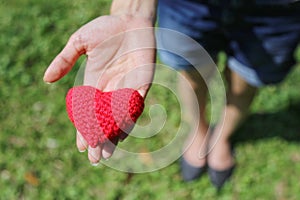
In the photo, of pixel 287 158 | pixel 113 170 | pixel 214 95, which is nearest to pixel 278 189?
pixel 287 158

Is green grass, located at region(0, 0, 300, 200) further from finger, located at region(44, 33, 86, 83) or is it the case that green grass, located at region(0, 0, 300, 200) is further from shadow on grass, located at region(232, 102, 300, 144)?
finger, located at region(44, 33, 86, 83)

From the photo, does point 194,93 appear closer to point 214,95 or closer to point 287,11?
point 214,95

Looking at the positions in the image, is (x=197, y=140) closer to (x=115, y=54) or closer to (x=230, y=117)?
(x=230, y=117)

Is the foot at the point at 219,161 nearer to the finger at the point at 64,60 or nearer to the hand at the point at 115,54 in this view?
the hand at the point at 115,54

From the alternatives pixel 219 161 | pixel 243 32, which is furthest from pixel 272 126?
pixel 243 32

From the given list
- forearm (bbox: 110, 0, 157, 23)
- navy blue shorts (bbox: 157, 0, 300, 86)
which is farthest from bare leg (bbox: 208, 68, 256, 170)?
forearm (bbox: 110, 0, 157, 23)

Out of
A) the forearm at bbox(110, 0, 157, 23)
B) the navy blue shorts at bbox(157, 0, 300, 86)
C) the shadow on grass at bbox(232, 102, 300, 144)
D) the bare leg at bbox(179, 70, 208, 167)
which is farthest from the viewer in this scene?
the shadow on grass at bbox(232, 102, 300, 144)

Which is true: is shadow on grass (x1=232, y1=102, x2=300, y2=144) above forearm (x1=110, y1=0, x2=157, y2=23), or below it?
below

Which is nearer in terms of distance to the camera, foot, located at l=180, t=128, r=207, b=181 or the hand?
the hand
